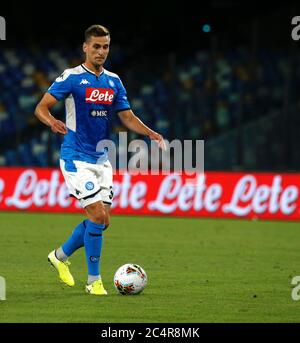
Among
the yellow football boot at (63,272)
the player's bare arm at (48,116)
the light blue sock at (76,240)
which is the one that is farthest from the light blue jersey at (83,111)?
the yellow football boot at (63,272)

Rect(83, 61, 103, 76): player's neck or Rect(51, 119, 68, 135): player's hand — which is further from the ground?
Rect(83, 61, 103, 76): player's neck

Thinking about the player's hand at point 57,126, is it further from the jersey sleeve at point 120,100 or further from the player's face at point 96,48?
the jersey sleeve at point 120,100

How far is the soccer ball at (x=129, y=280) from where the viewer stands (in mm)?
10172

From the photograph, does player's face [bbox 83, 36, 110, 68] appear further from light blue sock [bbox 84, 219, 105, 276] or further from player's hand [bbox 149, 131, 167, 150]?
light blue sock [bbox 84, 219, 105, 276]

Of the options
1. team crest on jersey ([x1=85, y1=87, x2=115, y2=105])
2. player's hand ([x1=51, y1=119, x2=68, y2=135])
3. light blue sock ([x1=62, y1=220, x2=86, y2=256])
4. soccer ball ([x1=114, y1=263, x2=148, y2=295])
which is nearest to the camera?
player's hand ([x1=51, y1=119, x2=68, y2=135])

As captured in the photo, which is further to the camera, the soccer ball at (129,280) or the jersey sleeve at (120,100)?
the jersey sleeve at (120,100)

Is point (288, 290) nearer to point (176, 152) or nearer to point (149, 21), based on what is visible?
point (176, 152)

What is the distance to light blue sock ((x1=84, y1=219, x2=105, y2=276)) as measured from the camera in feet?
33.8

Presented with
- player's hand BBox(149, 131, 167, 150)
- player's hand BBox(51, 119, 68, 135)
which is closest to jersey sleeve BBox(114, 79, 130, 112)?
player's hand BBox(149, 131, 167, 150)

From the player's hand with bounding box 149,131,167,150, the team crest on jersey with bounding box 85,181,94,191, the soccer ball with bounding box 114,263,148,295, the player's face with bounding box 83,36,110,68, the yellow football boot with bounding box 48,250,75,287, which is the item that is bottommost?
the soccer ball with bounding box 114,263,148,295

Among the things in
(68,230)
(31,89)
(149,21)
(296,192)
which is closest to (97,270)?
(68,230)

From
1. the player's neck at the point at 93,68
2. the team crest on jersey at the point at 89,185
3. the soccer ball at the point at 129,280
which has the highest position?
the player's neck at the point at 93,68

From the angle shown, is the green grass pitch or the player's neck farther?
the player's neck
